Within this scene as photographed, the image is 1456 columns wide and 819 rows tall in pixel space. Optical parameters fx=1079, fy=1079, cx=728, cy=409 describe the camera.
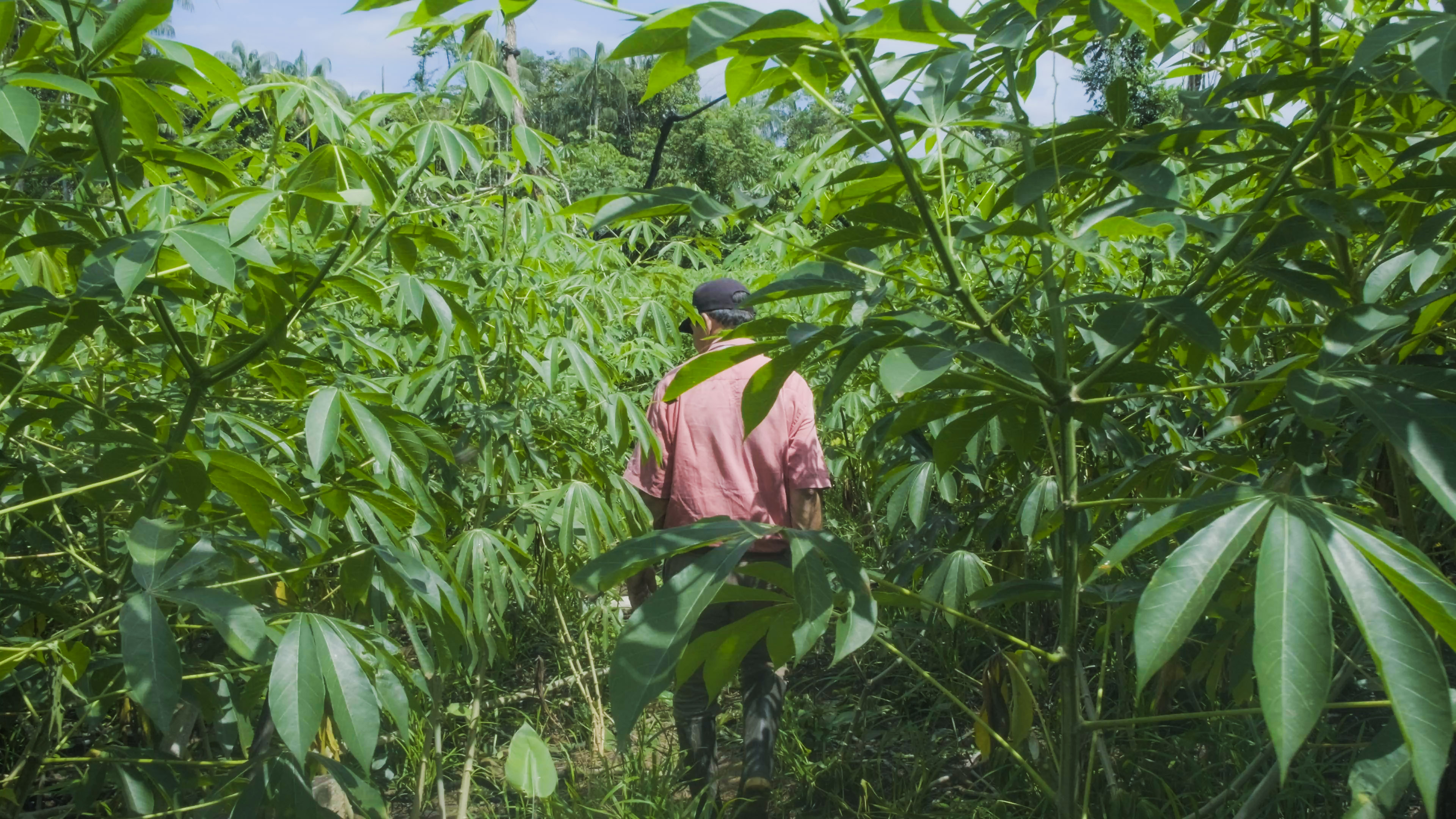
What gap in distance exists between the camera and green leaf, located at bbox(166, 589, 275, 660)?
1031 millimetres

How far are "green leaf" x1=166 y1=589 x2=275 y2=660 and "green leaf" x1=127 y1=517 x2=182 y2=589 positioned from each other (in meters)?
0.03

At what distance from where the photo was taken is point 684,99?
25.8m

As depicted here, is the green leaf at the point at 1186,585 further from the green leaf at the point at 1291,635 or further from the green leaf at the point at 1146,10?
the green leaf at the point at 1146,10

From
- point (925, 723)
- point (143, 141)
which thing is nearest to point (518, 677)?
point (925, 723)

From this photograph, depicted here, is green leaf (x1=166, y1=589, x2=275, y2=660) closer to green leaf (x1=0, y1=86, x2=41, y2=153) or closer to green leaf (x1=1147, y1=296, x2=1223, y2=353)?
green leaf (x1=0, y1=86, x2=41, y2=153)

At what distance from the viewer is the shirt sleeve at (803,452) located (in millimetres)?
2666

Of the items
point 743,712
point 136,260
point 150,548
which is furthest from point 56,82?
point 743,712

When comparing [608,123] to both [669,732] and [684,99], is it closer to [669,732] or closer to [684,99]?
[684,99]

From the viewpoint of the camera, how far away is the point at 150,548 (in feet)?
3.51

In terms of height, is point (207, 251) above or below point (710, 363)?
above

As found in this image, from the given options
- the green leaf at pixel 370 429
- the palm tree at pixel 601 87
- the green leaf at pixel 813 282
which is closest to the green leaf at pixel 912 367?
the green leaf at pixel 813 282

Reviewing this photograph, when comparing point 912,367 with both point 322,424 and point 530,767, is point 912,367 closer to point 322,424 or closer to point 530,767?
point 530,767

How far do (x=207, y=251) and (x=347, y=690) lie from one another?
0.48 metres

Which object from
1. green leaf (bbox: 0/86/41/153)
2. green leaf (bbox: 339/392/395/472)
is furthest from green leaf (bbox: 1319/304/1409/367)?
green leaf (bbox: 0/86/41/153)
